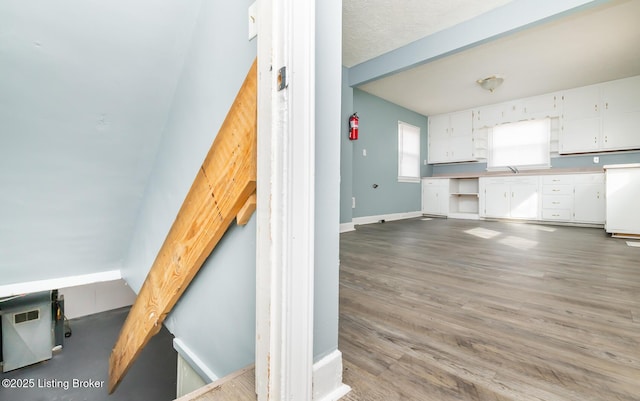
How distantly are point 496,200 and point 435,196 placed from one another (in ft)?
3.91

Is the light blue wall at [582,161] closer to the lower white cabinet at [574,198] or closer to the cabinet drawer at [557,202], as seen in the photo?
the lower white cabinet at [574,198]

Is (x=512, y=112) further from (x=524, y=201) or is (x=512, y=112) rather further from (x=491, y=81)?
(x=524, y=201)

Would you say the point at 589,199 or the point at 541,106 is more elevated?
the point at 541,106

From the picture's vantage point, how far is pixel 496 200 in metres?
5.32

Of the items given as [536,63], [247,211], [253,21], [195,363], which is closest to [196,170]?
[247,211]

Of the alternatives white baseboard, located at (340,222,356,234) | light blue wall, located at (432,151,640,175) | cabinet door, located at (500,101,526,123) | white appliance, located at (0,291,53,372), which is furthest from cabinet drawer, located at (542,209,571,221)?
white appliance, located at (0,291,53,372)

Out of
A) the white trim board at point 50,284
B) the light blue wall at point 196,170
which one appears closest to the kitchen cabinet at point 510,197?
the light blue wall at point 196,170

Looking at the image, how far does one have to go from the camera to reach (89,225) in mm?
1807

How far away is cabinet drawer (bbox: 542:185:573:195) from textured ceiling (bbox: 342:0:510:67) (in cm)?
354

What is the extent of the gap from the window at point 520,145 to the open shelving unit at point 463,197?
54 centimetres

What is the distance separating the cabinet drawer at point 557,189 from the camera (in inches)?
181

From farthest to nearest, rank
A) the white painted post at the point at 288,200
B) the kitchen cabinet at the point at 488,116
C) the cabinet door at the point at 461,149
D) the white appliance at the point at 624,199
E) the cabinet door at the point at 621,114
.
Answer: the cabinet door at the point at 461,149, the kitchen cabinet at the point at 488,116, the cabinet door at the point at 621,114, the white appliance at the point at 624,199, the white painted post at the point at 288,200

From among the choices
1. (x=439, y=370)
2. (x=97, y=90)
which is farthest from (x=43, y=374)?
(x=439, y=370)

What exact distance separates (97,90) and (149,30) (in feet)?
1.24
